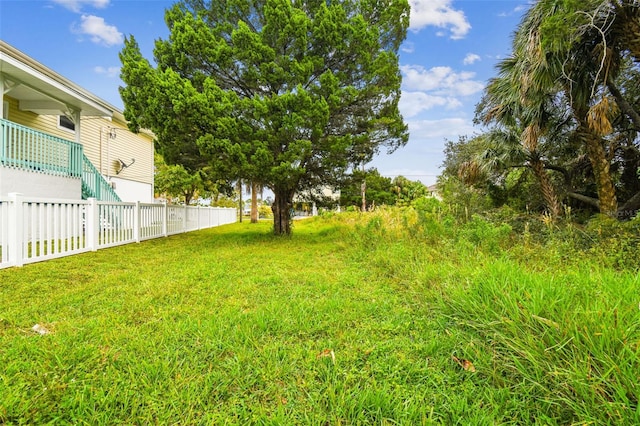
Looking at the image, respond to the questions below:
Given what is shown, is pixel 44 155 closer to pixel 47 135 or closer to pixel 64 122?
pixel 47 135

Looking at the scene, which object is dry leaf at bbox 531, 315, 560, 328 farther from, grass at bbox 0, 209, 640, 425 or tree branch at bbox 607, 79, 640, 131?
tree branch at bbox 607, 79, 640, 131

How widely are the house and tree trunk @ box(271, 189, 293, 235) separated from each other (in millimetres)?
5554

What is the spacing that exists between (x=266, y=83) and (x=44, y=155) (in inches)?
229

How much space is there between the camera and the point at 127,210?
7.27 metres

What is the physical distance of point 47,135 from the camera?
7.23 metres

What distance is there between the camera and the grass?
1.34m

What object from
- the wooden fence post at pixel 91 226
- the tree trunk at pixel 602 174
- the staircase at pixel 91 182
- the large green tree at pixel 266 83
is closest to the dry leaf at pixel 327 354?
the large green tree at pixel 266 83

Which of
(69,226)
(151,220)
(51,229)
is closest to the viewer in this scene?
(51,229)

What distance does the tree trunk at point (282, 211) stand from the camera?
346 inches

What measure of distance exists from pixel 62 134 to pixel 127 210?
5.65 meters

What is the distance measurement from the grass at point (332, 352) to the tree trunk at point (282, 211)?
18.4ft

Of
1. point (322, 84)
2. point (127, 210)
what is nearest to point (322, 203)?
point (322, 84)

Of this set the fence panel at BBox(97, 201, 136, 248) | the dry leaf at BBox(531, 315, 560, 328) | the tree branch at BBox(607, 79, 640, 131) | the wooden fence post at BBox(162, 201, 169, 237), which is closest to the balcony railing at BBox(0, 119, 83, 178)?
the fence panel at BBox(97, 201, 136, 248)

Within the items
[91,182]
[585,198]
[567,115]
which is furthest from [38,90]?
[585,198]
